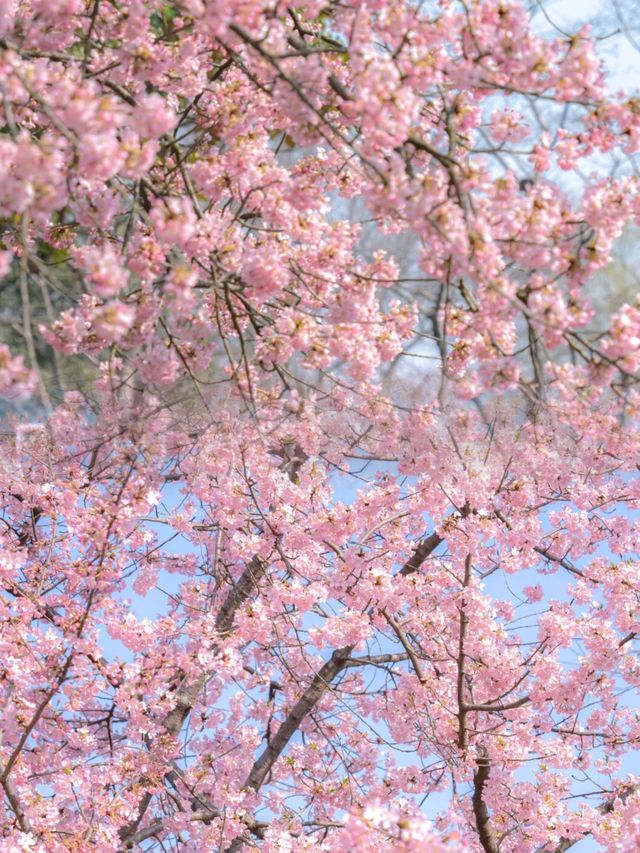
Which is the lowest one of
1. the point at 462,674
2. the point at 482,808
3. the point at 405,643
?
the point at 482,808

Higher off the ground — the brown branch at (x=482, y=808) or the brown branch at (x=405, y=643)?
the brown branch at (x=405, y=643)

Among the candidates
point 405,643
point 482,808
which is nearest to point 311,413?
point 405,643

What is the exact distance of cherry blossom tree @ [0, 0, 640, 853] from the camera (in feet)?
9.17

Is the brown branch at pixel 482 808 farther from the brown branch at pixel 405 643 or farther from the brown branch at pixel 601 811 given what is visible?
the brown branch at pixel 405 643

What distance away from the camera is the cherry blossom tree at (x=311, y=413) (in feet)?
9.17

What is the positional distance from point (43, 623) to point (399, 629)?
219 centimetres

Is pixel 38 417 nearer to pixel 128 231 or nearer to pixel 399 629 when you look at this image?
pixel 399 629

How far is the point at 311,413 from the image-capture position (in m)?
4.92

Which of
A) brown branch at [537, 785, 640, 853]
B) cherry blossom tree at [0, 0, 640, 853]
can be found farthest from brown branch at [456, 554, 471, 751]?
brown branch at [537, 785, 640, 853]

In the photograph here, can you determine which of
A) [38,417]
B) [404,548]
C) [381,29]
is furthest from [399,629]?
[381,29]

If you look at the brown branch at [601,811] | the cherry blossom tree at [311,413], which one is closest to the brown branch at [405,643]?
the cherry blossom tree at [311,413]

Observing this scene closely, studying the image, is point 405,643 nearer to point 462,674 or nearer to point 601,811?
point 462,674

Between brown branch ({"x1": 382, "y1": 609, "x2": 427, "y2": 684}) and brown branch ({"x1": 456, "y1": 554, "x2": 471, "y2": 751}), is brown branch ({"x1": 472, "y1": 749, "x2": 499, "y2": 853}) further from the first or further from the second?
brown branch ({"x1": 382, "y1": 609, "x2": 427, "y2": 684})

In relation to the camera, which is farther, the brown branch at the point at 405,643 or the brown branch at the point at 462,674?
the brown branch at the point at 405,643
